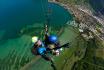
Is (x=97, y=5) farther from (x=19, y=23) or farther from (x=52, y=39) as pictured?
(x=52, y=39)

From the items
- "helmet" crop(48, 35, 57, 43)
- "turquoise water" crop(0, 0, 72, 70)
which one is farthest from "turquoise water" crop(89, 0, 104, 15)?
"helmet" crop(48, 35, 57, 43)

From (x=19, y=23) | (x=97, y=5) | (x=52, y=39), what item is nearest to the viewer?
(x=52, y=39)

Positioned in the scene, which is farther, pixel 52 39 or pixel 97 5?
pixel 97 5

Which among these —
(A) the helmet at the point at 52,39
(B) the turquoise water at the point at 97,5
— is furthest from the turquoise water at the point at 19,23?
(A) the helmet at the point at 52,39

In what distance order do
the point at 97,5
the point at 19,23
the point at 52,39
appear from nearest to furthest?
the point at 52,39
the point at 19,23
the point at 97,5

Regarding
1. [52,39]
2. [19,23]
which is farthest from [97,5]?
[52,39]

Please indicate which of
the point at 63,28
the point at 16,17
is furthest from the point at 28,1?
the point at 63,28

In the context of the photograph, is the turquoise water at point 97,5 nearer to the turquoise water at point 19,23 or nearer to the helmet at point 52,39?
the turquoise water at point 19,23

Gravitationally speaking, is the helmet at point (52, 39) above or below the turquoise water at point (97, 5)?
above

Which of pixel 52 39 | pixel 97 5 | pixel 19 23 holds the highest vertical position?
pixel 52 39
